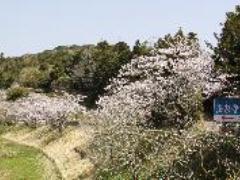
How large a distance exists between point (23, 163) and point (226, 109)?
21.7 metres

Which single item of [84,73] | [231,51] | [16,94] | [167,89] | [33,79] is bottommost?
[16,94]

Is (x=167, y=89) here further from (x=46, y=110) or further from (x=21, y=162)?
(x=46, y=110)

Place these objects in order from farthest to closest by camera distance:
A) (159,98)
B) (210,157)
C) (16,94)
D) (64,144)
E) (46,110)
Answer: (16,94)
(46,110)
(64,144)
(159,98)
(210,157)

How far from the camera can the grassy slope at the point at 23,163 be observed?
28672mm

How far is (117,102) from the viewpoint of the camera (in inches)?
1081

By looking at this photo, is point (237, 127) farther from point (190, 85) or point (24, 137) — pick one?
point (24, 137)

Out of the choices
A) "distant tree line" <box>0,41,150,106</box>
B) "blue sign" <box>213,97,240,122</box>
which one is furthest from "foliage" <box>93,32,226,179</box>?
"distant tree line" <box>0,41,150,106</box>

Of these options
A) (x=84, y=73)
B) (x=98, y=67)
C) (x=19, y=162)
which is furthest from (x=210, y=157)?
(x=84, y=73)

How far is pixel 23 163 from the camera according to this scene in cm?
3316

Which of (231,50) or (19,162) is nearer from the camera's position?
(231,50)

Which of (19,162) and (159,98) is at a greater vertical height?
(159,98)

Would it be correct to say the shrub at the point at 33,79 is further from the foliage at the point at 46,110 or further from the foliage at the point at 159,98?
the foliage at the point at 159,98

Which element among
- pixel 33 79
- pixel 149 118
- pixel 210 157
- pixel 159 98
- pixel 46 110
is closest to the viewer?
pixel 210 157

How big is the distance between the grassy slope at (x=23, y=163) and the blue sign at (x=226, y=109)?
1542cm
